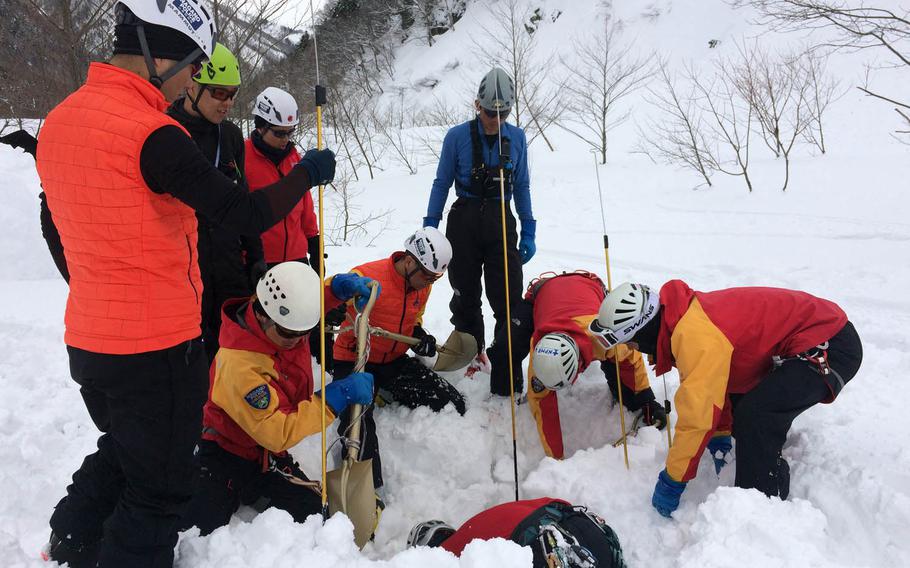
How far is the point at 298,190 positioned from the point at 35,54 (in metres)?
5.90

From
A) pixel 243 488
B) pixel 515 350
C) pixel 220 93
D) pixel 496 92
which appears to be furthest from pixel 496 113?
pixel 243 488

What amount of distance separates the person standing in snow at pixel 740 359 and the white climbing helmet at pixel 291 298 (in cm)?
144

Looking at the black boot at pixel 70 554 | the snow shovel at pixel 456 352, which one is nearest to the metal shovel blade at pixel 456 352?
the snow shovel at pixel 456 352

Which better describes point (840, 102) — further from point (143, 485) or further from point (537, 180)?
point (143, 485)

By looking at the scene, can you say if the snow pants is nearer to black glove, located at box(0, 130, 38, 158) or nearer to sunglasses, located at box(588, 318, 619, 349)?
sunglasses, located at box(588, 318, 619, 349)

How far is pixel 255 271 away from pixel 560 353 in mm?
1830

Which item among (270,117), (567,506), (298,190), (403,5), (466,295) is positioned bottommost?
(567,506)

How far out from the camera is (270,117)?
3449 mm

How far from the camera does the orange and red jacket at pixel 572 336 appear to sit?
11.4 feet

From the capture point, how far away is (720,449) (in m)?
3.04

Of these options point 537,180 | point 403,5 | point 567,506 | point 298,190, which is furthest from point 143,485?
point 403,5

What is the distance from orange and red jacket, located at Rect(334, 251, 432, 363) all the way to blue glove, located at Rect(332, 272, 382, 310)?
264mm

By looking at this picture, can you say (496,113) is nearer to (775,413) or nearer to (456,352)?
(456,352)

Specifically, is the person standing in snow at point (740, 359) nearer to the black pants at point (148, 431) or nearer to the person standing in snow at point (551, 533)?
the person standing in snow at point (551, 533)
